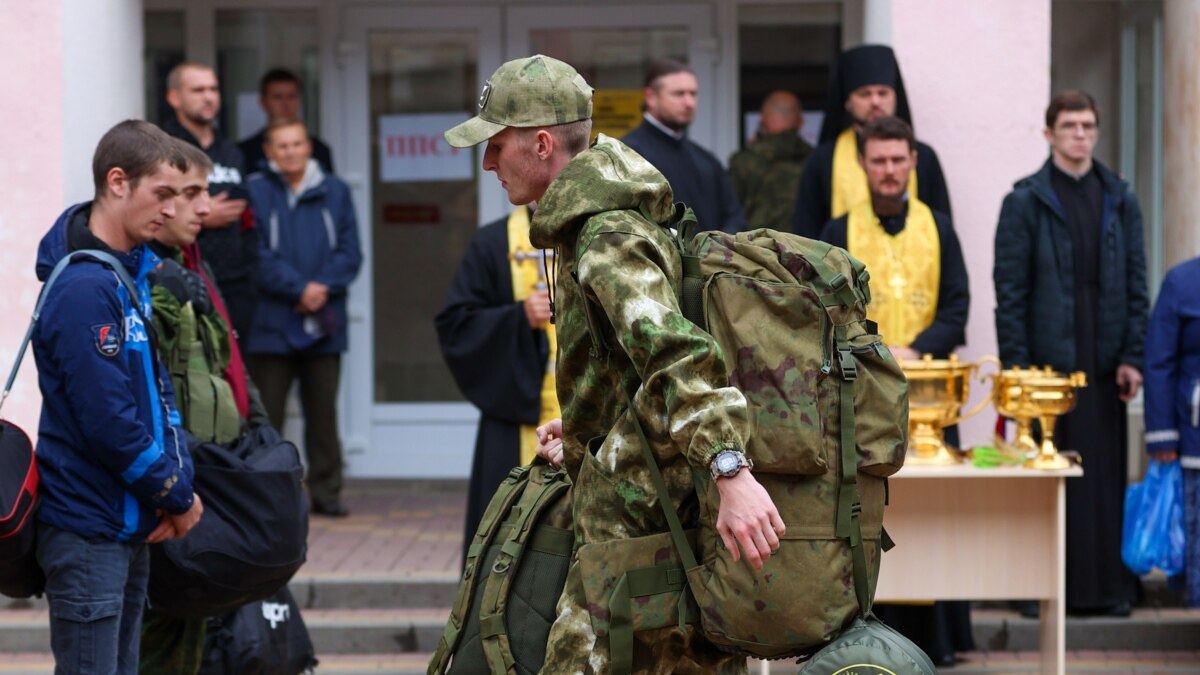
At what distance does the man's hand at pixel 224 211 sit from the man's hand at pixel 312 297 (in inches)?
29.2

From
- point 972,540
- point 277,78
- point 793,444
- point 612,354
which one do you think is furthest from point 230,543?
point 277,78

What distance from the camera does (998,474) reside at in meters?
6.14

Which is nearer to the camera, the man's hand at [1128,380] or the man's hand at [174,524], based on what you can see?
the man's hand at [174,524]

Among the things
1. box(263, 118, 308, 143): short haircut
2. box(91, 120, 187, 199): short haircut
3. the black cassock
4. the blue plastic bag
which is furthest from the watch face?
box(263, 118, 308, 143): short haircut

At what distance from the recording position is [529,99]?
386cm

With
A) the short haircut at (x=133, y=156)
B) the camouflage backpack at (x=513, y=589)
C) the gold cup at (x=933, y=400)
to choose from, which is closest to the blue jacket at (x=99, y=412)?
the short haircut at (x=133, y=156)

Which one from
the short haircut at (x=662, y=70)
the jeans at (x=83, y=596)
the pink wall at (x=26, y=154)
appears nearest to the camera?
the jeans at (x=83, y=596)

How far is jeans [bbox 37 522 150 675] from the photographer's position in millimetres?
4551

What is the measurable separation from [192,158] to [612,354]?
5.86 feet

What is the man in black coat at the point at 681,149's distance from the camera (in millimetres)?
7707

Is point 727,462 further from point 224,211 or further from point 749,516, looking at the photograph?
point 224,211

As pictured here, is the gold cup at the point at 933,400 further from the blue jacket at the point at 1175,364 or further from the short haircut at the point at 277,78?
the short haircut at the point at 277,78

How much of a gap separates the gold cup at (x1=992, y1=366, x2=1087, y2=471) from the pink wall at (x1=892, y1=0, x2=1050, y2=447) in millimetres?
1823

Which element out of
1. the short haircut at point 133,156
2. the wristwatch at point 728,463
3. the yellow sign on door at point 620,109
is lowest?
the wristwatch at point 728,463
